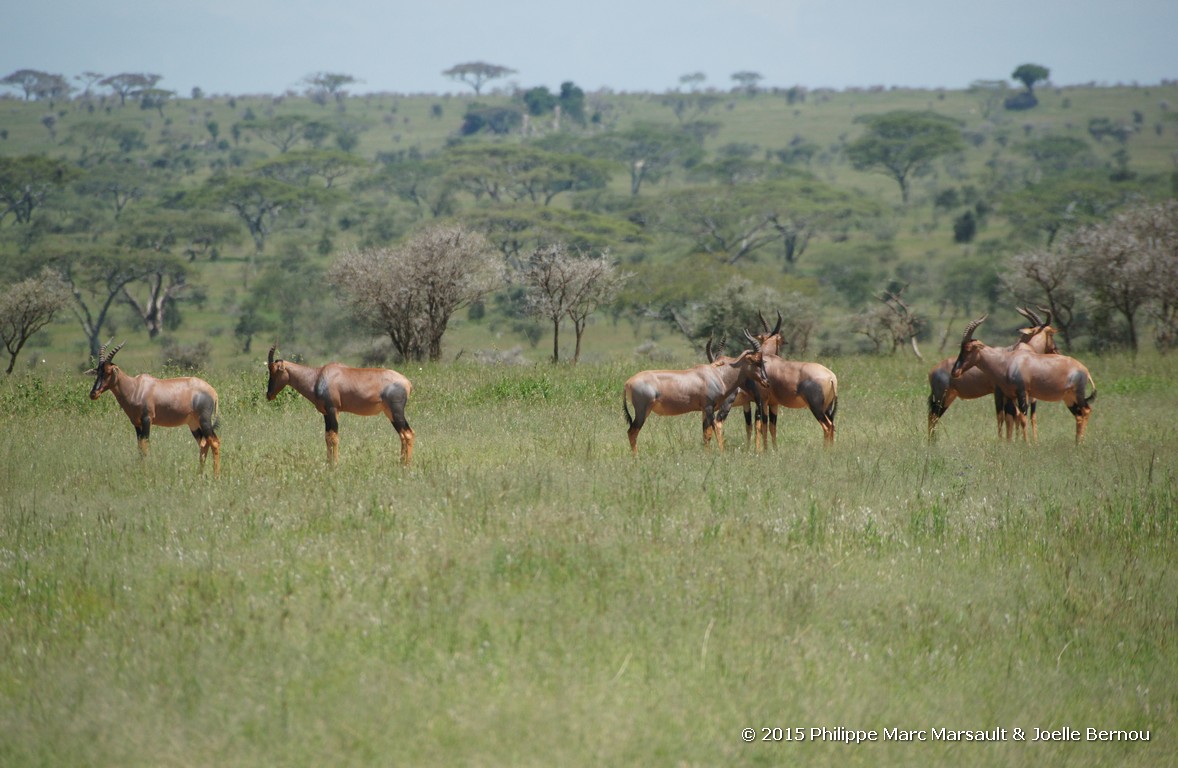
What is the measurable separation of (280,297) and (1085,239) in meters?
34.8

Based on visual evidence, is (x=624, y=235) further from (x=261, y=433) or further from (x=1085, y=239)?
(x=261, y=433)

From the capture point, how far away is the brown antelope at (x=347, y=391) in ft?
42.6

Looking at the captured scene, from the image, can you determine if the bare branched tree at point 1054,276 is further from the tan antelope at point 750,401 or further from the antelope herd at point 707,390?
the tan antelope at point 750,401

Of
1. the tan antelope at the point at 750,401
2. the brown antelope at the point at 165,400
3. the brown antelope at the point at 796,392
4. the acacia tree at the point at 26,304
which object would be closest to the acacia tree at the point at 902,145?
the acacia tree at the point at 26,304

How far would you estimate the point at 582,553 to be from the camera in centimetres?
862

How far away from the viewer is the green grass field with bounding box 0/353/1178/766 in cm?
621

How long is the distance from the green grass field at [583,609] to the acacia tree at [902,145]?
68.6 metres

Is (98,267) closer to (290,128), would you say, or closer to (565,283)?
(565,283)

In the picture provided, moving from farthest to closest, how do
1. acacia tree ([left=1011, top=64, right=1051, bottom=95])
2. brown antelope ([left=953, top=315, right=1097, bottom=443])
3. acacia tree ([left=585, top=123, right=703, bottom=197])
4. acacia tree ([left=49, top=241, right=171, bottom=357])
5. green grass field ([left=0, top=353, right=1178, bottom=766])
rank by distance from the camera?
acacia tree ([left=1011, top=64, right=1051, bottom=95]) < acacia tree ([left=585, top=123, right=703, bottom=197]) < acacia tree ([left=49, top=241, right=171, bottom=357]) < brown antelope ([left=953, top=315, right=1097, bottom=443]) < green grass field ([left=0, top=353, right=1178, bottom=766])

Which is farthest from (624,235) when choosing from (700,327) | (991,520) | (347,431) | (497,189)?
(991,520)

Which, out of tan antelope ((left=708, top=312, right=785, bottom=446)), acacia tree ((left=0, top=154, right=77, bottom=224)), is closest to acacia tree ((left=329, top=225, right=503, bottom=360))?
tan antelope ((left=708, top=312, right=785, bottom=446))

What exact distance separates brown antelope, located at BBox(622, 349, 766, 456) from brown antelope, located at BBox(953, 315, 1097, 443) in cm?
326

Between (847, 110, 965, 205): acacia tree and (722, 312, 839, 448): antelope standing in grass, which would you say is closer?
(722, 312, 839, 448): antelope standing in grass

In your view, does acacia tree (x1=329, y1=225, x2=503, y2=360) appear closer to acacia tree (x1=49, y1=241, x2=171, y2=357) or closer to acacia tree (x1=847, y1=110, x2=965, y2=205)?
acacia tree (x1=49, y1=241, x2=171, y2=357)
